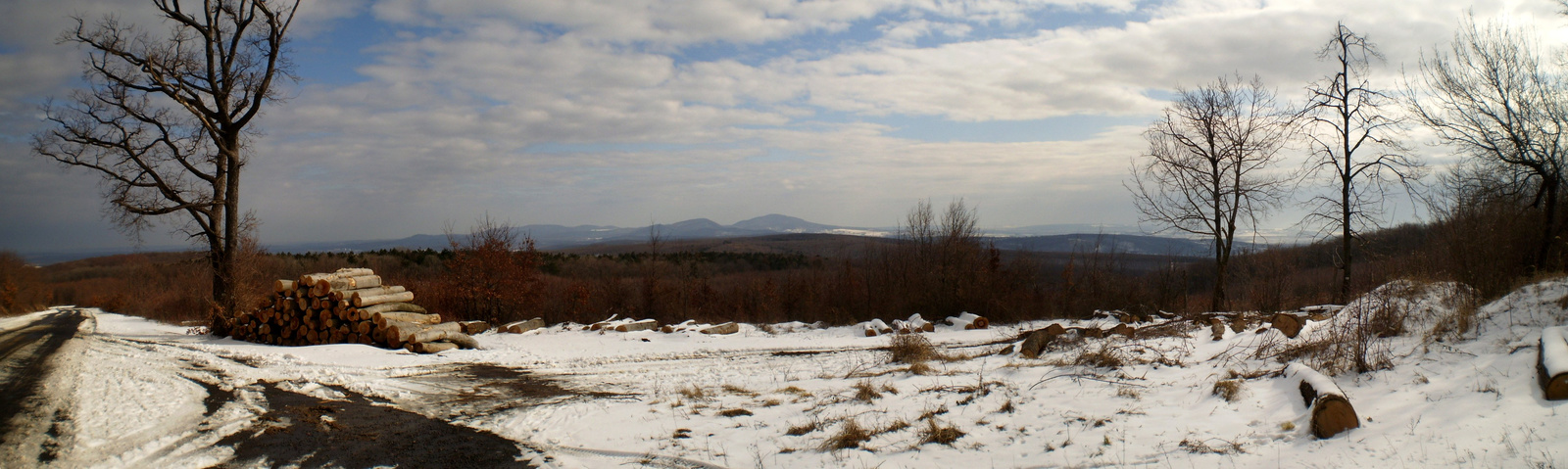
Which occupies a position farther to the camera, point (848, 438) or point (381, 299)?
point (381, 299)

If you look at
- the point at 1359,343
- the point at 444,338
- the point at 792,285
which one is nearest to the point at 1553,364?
the point at 1359,343

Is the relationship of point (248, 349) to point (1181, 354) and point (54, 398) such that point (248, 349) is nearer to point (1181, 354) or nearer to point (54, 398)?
point (54, 398)

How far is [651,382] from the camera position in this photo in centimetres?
1002

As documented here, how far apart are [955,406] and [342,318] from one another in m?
11.9

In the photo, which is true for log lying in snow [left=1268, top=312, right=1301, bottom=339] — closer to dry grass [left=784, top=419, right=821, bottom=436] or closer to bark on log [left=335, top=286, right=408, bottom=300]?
dry grass [left=784, top=419, right=821, bottom=436]

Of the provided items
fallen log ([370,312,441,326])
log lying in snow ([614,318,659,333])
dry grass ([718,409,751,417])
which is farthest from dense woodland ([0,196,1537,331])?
dry grass ([718,409,751,417])

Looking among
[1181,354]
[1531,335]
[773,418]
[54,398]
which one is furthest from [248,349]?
[1531,335]

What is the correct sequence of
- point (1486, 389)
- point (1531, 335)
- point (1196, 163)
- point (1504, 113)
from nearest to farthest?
point (1486, 389)
point (1531, 335)
point (1504, 113)
point (1196, 163)

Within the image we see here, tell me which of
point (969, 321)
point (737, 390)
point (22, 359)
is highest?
point (22, 359)

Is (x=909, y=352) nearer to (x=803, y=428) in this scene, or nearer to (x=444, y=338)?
(x=803, y=428)

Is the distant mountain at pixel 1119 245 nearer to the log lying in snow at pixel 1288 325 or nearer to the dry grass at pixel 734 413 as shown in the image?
the log lying in snow at pixel 1288 325

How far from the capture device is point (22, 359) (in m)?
10.4

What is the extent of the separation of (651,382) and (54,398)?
6.57 meters

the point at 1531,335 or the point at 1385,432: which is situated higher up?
the point at 1531,335
